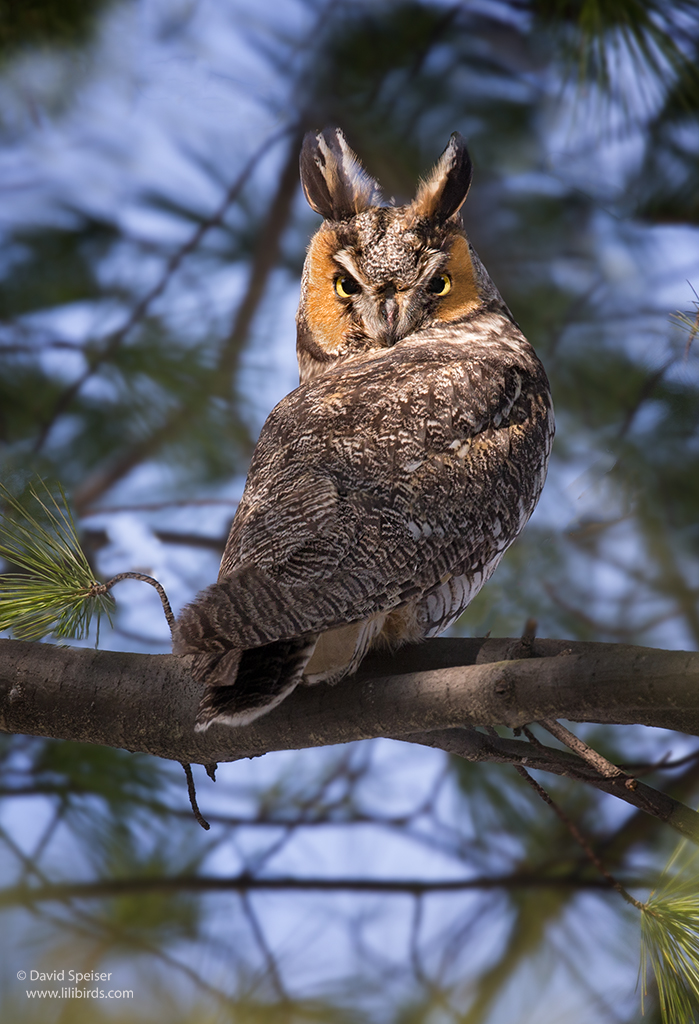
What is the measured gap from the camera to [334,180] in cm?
202

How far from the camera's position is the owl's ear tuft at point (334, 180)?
6.60ft

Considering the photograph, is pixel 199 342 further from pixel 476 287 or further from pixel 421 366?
pixel 421 366

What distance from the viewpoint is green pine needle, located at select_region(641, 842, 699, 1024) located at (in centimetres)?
120

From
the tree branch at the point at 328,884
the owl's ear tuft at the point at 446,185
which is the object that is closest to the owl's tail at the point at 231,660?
the owl's ear tuft at the point at 446,185

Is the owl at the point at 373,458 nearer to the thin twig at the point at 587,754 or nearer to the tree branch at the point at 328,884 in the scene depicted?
the thin twig at the point at 587,754

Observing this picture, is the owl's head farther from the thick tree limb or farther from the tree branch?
the tree branch

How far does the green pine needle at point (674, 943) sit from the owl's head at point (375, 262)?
1075 millimetres

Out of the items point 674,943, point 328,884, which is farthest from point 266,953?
point 674,943

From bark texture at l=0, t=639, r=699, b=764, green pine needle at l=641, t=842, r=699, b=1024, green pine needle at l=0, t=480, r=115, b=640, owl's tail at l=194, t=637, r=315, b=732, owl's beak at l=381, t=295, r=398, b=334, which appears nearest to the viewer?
bark texture at l=0, t=639, r=699, b=764

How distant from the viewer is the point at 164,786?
260 centimetres

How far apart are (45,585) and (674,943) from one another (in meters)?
0.96

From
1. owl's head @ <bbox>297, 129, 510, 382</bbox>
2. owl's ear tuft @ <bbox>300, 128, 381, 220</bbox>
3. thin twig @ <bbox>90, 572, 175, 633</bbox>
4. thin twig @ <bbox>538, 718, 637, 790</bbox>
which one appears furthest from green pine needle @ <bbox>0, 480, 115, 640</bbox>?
owl's ear tuft @ <bbox>300, 128, 381, 220</bbox>

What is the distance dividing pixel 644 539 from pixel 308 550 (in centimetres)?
148

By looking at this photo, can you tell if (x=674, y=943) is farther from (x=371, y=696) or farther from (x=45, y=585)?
(x=45, y=585)
